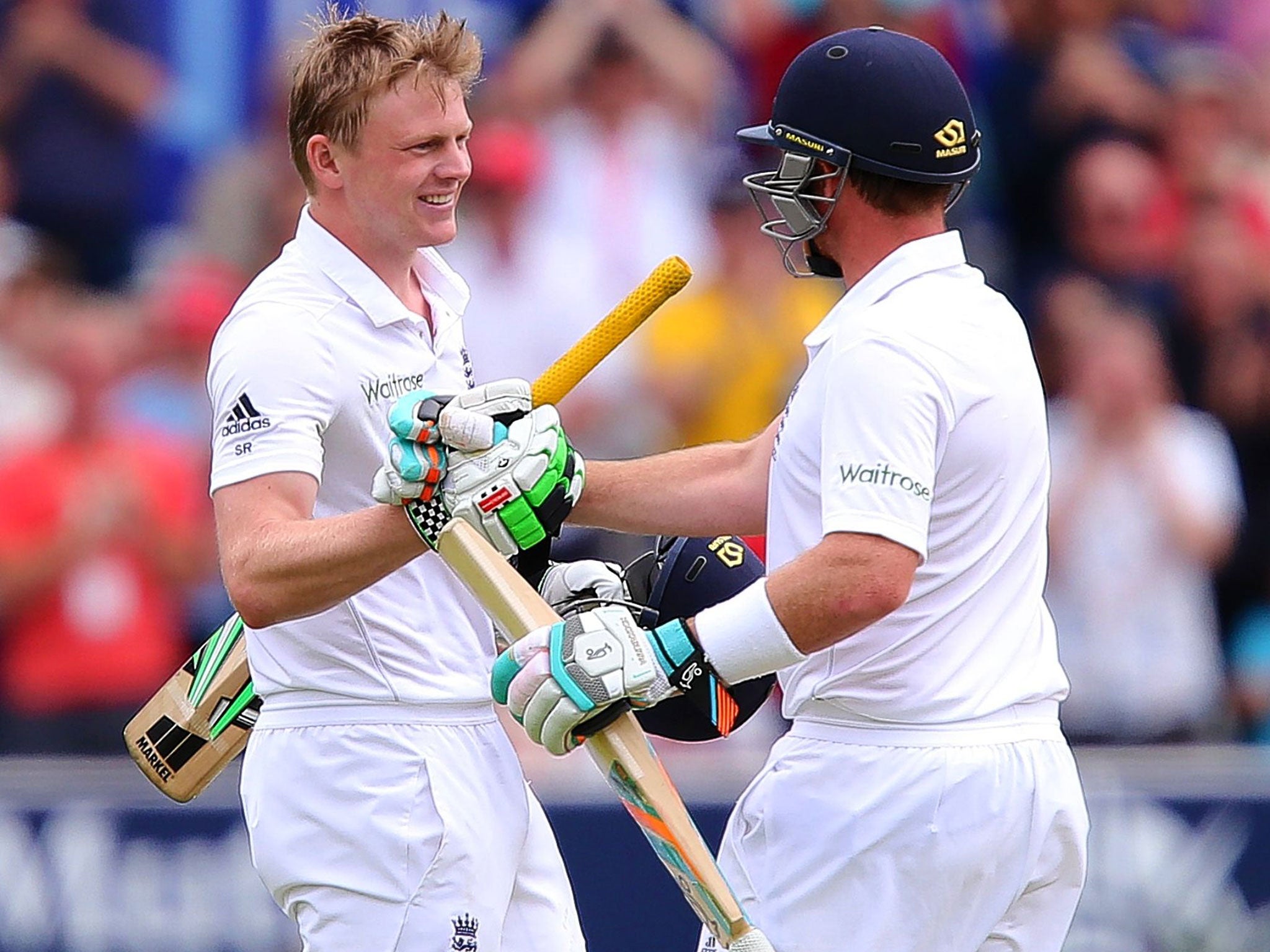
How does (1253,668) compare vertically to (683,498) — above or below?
below

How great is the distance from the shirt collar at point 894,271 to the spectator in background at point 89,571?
3700mm

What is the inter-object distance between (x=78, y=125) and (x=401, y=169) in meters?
4.29

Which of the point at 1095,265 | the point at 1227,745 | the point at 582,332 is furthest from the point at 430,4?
the point at 1227,745

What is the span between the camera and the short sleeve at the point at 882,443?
10.8ft

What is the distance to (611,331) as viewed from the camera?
12.5 feet

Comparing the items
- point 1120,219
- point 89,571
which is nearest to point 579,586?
point 89,571

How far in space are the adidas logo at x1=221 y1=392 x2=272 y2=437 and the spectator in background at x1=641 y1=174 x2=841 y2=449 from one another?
11.7ft

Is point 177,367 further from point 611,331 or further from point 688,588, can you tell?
point 611,331

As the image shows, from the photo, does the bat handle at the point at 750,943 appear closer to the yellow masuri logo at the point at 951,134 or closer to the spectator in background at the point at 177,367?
the yellow masuri logo at the point at 951,134

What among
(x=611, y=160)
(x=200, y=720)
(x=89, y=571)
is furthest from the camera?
(x=611, y=160)

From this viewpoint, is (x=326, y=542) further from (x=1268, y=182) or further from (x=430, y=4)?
(x=1268, y=182)

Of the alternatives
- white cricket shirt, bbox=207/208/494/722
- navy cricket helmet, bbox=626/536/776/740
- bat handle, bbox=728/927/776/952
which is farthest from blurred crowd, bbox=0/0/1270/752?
bat handle, bbox=728/927/776/952

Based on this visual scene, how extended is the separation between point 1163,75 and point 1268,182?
1.97 ft

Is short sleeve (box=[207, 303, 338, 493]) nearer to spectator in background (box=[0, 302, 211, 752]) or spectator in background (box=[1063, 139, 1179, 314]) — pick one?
spectator in background (box=[0, 302, 211, 752])
